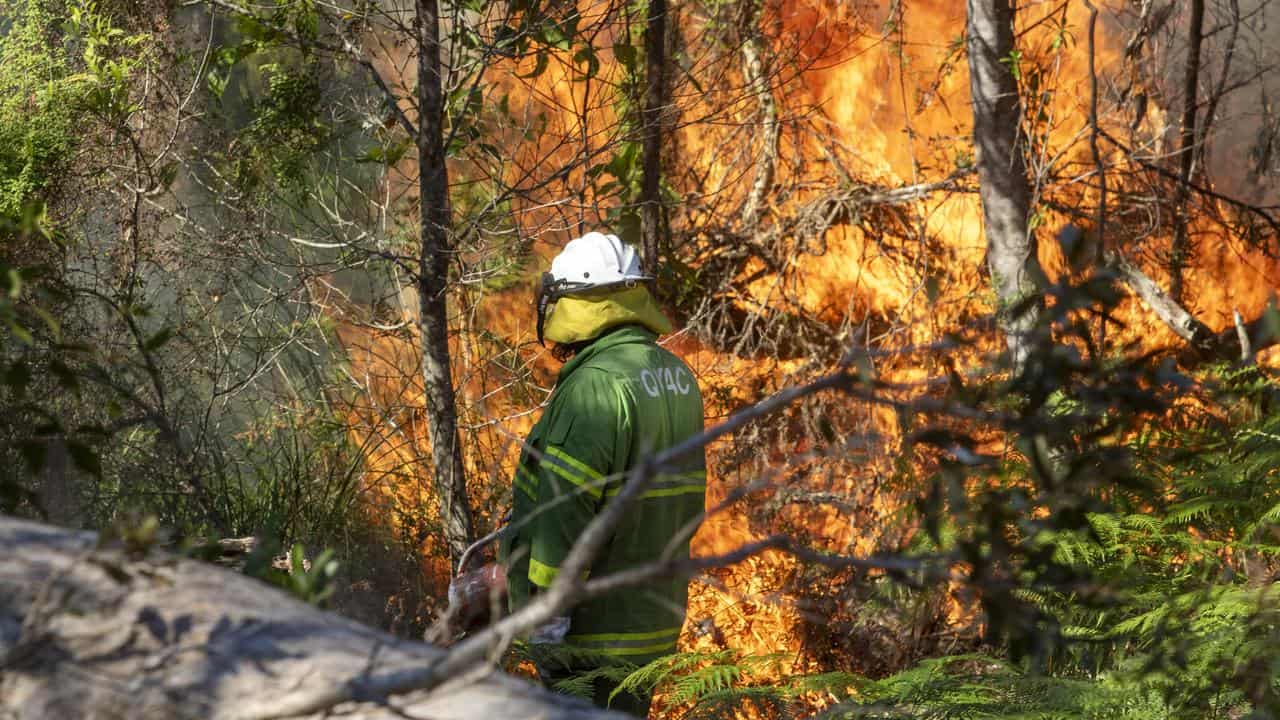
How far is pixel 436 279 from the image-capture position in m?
4.48

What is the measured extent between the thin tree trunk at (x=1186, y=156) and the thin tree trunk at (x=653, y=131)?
3.34 metres

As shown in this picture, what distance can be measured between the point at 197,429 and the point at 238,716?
5087 mm

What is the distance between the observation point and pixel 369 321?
6.54 metres

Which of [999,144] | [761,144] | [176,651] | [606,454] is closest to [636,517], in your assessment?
[606,454]

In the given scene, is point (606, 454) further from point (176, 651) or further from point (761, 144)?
point (761, 144)

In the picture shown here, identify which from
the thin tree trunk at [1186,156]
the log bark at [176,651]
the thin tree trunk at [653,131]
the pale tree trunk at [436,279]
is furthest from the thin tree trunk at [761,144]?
the log bark at [176,651]

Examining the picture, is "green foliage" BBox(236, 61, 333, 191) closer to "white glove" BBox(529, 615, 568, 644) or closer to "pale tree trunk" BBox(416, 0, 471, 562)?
"pale tree trunk" BBox(416, 0, 471, 562)

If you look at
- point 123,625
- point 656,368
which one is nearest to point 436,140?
point 656,368

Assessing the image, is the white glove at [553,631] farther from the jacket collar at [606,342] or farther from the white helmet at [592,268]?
the white helmet at [592,268]

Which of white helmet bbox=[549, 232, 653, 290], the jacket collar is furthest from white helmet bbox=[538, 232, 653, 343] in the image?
the jacket collar

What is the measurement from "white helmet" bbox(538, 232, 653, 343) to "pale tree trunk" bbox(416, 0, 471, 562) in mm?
950

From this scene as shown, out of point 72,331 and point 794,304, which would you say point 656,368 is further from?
point 794,304

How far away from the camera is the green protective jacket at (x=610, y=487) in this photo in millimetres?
3184

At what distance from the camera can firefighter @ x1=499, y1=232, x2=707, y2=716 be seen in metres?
3.19
